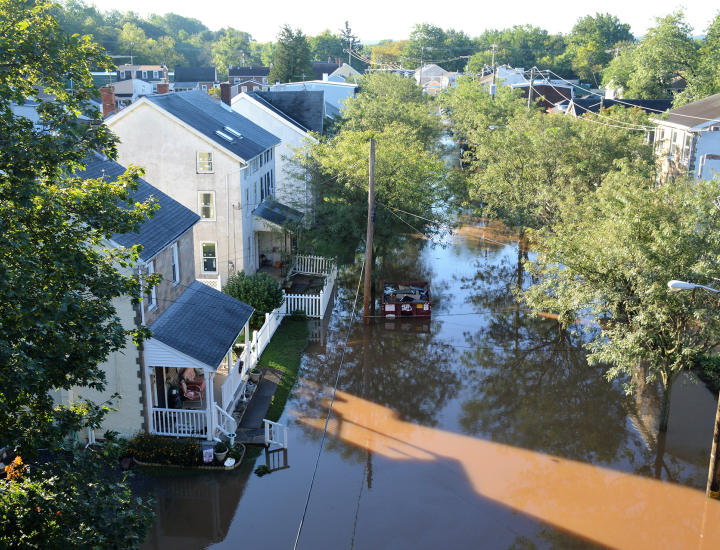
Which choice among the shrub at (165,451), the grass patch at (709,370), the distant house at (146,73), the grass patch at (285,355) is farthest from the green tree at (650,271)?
the distant house at (146,73)

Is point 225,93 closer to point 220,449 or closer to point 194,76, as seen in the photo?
point 220,449

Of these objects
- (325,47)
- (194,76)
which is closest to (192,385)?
(194,76)

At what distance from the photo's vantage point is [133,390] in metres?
17.0

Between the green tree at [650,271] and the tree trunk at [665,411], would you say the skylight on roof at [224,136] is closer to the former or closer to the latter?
the green tree at [650,271]

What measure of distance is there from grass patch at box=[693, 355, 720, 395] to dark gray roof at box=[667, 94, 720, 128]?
18843 mm

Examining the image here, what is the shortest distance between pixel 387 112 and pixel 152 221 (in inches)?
1161

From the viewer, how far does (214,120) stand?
31.4 meters

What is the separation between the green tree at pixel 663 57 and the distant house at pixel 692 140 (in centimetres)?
2379

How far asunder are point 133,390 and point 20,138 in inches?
373

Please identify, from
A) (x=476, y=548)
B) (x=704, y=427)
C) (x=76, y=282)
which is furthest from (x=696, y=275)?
(x=76, y=282)

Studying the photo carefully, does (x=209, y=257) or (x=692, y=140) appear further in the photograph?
(x=692, y=140)

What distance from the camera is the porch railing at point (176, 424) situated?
1728 cm

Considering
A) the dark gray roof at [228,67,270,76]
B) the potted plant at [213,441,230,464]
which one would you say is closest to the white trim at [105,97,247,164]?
the potted plant at [213,441,230,464]

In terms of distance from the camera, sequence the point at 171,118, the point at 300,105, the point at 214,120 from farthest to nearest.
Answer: the point at 300,105, the point at 214,120, the point at 171,118
